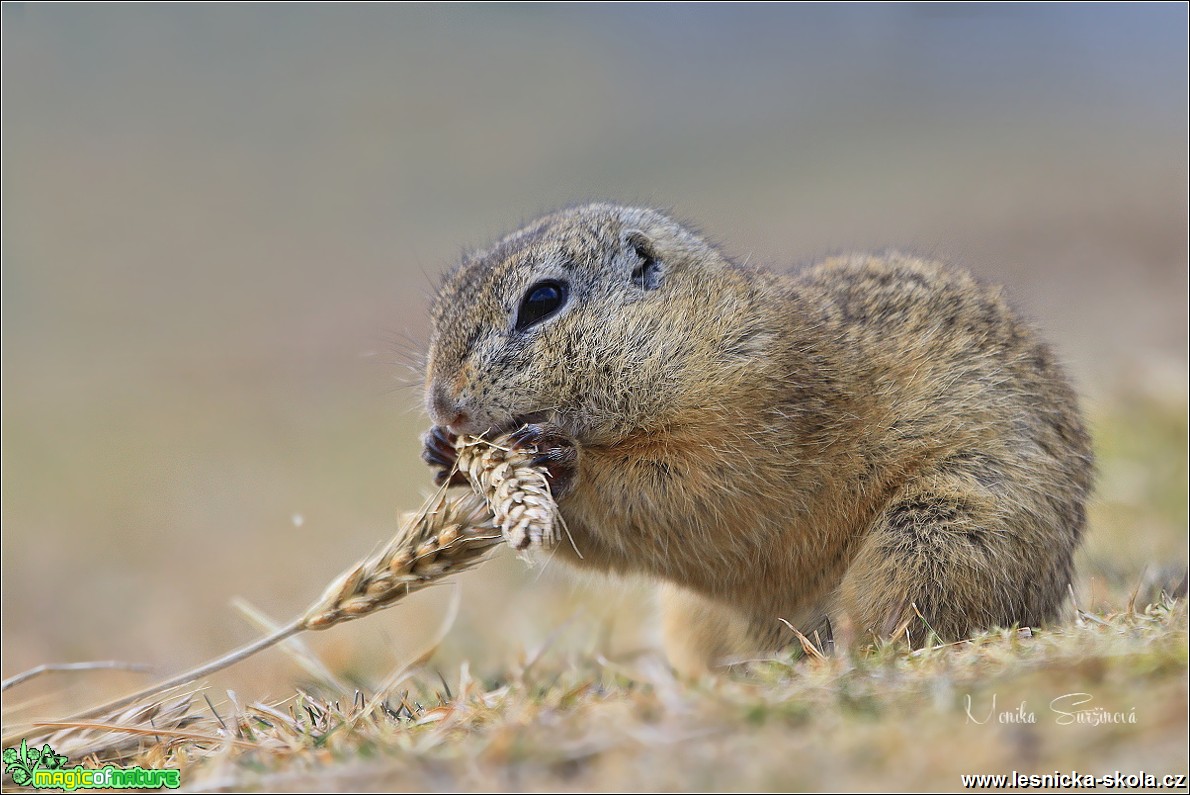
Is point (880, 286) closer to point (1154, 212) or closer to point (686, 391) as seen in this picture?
point (686, 391)

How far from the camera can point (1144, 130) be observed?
34188 mm

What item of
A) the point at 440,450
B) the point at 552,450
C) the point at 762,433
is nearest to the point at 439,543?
the point at 552,450

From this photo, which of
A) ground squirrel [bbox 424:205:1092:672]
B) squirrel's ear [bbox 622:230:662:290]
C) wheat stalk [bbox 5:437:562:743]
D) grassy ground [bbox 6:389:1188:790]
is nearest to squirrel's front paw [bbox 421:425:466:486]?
ground squirrel [bbox 424:205:1092:672]

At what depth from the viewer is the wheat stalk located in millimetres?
4492

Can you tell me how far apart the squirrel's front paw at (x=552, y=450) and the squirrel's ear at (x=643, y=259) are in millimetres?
1127

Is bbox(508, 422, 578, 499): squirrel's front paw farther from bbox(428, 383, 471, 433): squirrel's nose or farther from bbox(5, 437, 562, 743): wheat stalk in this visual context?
bbox(428, 383, 471, 433): squirrel's nose

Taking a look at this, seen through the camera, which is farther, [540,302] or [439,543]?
[540,302]

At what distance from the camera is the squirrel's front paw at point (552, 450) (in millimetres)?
5215

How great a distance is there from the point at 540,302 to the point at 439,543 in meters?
1.55

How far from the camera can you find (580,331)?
564cm


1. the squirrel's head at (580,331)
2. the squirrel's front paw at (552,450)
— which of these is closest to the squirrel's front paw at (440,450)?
the squirrel's head at (580,331)

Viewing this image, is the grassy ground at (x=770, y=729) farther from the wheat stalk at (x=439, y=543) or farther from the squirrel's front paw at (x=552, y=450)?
the squirrel's front paw at (x=552, y=450)

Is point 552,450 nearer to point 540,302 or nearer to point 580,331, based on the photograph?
point 580,331

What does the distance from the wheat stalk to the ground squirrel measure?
44cm
